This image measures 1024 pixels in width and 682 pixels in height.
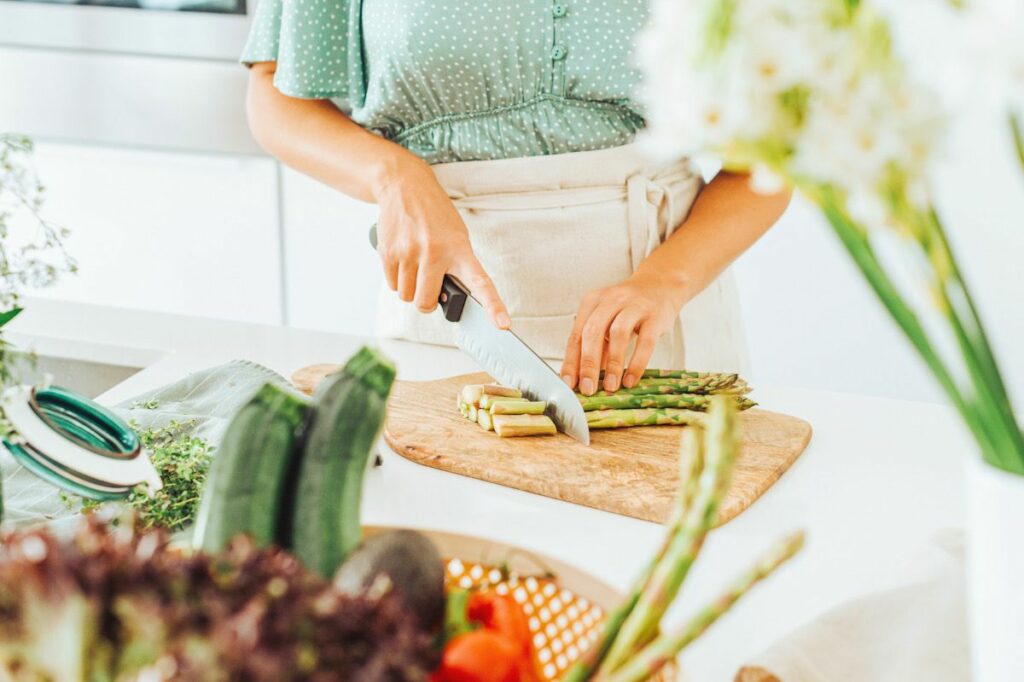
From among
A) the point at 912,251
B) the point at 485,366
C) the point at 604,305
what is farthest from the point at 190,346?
the point at 912,251

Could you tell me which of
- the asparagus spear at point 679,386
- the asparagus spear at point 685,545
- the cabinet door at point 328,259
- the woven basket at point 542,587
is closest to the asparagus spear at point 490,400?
the asparagus spear at point 679,386

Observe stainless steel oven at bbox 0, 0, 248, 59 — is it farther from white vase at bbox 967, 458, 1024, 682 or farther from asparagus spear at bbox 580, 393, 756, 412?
white vase at bbox 967, 458, 1024, 682

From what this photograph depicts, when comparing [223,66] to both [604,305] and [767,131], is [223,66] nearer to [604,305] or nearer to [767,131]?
[604,305]

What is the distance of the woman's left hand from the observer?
4.31 feet

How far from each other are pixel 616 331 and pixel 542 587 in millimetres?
664

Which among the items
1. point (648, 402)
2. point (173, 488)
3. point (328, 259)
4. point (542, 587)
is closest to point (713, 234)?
point (648, 402)

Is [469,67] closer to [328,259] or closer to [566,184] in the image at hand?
[566,184]

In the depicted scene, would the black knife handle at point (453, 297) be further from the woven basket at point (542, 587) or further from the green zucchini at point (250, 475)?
the green zucchini at point (250, 475)

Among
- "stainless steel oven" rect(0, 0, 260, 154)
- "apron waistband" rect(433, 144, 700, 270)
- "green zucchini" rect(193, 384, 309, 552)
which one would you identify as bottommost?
"green zucchini" rect(193, 384, 309, 552)

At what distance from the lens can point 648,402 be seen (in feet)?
4.17

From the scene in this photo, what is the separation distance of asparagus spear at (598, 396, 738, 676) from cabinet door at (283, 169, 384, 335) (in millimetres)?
2352

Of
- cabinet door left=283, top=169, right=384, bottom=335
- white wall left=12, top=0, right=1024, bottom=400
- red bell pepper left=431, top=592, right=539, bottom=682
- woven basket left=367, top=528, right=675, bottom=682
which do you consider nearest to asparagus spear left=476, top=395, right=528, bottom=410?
woven basket left=367, top=528, right=675, bottom=682

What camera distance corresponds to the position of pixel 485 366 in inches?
52.6

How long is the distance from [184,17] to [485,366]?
1.85 m
